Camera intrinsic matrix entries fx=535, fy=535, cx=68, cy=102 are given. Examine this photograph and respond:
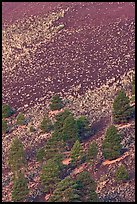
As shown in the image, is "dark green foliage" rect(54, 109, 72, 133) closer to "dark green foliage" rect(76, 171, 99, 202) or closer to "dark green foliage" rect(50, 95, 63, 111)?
"dark green foliage" rect(50, 95, 63, 111)

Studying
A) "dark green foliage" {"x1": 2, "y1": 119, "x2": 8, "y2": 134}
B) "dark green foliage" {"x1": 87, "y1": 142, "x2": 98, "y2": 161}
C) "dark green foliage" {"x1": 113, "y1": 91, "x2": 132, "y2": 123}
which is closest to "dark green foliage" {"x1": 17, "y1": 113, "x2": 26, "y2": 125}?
"dark green foliage" {"x1": 2, "y1": 119, "x2": 8, "y2": 134}

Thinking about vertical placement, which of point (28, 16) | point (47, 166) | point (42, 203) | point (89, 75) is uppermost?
point (28, 16)

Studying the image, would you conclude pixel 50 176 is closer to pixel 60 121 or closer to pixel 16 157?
pixel 16 157

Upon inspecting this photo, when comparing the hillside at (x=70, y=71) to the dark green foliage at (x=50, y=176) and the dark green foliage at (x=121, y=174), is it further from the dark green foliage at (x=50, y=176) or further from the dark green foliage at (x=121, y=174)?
the dark green foliage at (x=50, y=176)

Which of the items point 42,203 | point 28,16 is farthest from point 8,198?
point 28,16

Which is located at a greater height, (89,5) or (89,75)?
(89,5)

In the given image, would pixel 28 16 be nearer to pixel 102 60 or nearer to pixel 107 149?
pixel 102 60

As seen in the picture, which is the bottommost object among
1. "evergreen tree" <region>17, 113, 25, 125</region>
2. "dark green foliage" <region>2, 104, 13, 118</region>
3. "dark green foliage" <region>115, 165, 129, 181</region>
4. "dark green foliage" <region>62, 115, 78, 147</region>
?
"dark green foliage" <region>115, 165, 129, 181</region>

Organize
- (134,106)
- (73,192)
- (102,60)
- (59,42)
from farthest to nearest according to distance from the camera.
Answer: (59,42) → (102,60) → (134,106) → (73,192)
